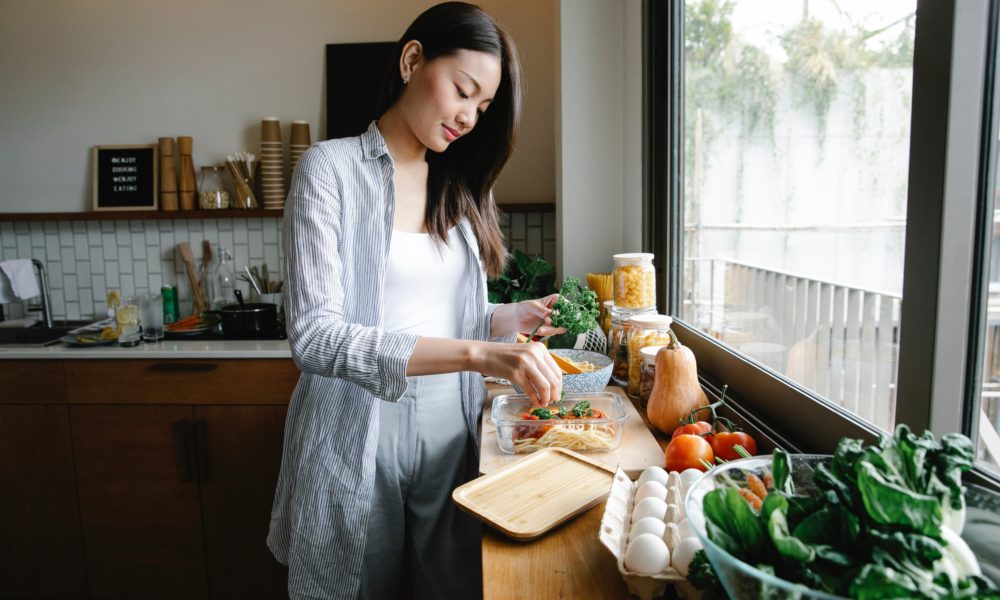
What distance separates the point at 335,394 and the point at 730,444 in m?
0.77

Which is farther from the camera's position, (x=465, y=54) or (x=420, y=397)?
(x=420, y=397)

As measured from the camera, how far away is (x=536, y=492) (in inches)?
43.2

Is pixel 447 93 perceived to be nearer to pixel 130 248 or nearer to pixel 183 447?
pixel 183 447

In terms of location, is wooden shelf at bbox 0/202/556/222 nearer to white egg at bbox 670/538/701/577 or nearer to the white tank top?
the white tank top

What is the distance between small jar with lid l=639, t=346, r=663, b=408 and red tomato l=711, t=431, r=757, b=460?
0.33 m

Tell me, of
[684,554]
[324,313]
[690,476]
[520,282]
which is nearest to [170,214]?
[520,282]

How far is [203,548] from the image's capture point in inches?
97.5

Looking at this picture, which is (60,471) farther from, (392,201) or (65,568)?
(392,201)

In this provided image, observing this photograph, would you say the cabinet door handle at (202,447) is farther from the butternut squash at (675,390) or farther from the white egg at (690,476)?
the white egg at (690,476)

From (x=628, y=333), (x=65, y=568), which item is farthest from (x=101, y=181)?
(x=628, y=333)

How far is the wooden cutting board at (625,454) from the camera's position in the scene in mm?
1224

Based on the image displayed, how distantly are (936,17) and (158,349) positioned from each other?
8.16 ft

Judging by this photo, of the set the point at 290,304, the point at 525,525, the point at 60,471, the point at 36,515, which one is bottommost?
the point at 36,515

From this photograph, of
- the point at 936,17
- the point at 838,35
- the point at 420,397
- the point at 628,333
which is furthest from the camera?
the point at 838,35
